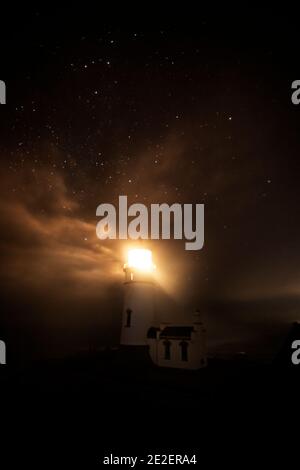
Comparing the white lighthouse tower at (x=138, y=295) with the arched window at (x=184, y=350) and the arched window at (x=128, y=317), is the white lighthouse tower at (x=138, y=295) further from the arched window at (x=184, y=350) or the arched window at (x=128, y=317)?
the arched window at (x=184, y=350)

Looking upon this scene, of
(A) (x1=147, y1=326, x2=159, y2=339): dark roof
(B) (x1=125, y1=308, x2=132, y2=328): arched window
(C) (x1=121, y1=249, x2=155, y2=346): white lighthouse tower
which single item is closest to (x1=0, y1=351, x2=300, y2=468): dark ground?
→ (A) (x1=147, y1=326, x2=159, y2=339): dark roof

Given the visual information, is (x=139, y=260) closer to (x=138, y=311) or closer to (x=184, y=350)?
(x=138, y=311)

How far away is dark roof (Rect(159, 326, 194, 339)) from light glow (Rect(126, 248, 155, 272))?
498cm

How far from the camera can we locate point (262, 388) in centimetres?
1377

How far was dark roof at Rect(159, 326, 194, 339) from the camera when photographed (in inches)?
865

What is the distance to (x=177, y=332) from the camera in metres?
22.7

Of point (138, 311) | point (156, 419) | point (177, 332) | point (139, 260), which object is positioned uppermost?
point (139, 260)

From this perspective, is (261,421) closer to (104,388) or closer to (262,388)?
(262,388)

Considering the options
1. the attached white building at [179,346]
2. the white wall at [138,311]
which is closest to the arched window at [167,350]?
the attached white building at [179,346]

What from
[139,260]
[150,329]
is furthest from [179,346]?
[139,260]

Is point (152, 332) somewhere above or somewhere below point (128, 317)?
below

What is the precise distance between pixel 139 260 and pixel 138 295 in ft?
9.14

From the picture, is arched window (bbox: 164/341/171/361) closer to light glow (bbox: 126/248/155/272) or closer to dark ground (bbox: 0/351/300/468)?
dark ground (bbox: 0/351/300/468)

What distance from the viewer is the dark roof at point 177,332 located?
72.1ft
